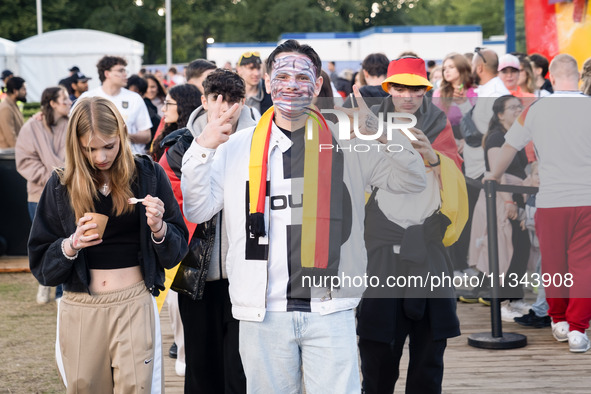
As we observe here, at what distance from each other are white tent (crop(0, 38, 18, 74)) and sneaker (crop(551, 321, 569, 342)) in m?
28.4

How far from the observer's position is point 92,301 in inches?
157

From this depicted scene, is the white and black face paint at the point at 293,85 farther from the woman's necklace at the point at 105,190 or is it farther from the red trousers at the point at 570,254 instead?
the red trousers at the point at 570,254

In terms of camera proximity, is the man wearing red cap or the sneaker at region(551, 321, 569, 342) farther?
the sneaker at region(551, 321, 569, 342)

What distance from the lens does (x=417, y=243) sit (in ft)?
15.3

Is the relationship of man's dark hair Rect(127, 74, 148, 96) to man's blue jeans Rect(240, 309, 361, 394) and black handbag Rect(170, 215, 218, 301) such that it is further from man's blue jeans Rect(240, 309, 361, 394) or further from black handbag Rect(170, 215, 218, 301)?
man's blue jeans Rect(240, 309, 361, 394)

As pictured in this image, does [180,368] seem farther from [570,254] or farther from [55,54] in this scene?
[55,54]

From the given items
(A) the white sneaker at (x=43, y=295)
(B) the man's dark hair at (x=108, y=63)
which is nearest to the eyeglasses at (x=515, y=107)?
(B) the man's dark hair at (x=108, y=63)

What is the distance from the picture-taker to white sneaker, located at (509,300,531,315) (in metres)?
8.12

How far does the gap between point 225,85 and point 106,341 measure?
5.16 ft

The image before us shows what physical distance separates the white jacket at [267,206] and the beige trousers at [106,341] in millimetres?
504

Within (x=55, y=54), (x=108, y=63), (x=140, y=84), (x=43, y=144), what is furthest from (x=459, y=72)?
(x=55, y=54)

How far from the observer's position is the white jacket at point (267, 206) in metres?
3.70

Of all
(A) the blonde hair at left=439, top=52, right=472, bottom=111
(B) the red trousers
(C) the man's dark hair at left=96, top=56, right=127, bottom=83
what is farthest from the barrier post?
(C) the man's dark hair at left=96, top=56, right=127, bottom=83

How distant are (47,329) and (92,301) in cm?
428
